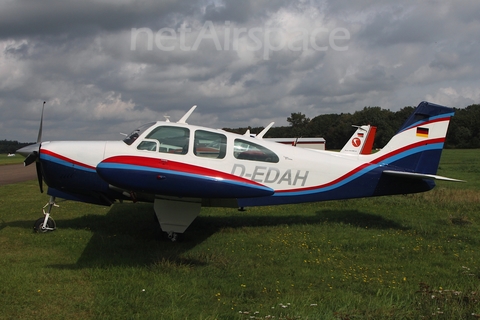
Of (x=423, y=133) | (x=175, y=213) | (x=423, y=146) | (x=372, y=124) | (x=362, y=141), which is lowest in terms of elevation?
(x=175, y=213)

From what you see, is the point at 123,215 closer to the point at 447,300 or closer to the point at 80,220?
the point at 80,220

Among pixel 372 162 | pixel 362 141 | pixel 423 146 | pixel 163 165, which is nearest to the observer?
pixel 163 165

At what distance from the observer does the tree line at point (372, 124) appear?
87125 millimetres

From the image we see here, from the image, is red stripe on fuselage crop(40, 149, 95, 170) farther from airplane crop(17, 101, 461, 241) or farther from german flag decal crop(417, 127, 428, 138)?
german flag decal crop(417, 127, 428, 138)

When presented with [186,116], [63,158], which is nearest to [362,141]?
[186,116]

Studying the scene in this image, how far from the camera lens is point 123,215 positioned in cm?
950

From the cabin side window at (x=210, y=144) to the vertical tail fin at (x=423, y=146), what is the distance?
347cm

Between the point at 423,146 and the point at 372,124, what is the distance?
8901 cm

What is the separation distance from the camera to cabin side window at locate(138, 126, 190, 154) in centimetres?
667

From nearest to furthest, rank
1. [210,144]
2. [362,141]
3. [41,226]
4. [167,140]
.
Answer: [167,140] < [210,144] < [41,226] < [362,141]

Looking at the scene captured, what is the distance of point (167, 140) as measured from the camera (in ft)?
22.0

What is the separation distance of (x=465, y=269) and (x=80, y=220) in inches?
299

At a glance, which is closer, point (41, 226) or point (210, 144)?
point (210, 144)

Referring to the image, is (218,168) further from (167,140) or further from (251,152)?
(167,140)
